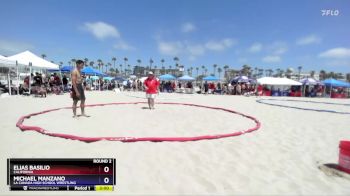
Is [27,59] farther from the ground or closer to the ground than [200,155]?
farther from the ground

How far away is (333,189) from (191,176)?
1874 mm

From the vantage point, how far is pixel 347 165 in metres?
3.67

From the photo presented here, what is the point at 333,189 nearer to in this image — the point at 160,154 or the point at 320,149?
the point at 320,149

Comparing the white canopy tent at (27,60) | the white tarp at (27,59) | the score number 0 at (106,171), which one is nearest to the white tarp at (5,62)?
the white canopy tent at (27,60)

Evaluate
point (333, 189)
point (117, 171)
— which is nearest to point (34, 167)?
point (117, 171)

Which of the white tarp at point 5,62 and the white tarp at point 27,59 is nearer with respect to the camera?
the white tarp at point 5,62
